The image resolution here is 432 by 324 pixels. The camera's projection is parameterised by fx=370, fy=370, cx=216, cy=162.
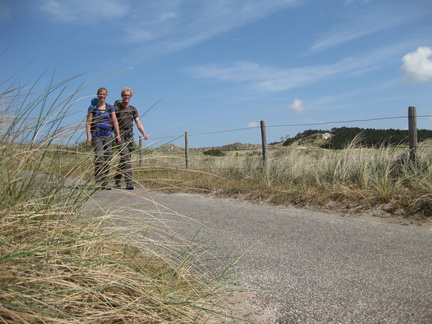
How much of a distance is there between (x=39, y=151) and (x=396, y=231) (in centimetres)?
396

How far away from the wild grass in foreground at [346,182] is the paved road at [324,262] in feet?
2.62

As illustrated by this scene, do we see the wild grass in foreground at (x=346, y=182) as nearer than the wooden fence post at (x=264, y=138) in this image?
Yes

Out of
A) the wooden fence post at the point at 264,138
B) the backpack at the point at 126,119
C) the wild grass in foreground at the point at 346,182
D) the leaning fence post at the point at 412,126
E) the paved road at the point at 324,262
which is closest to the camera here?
the paved road at the point at 324,262

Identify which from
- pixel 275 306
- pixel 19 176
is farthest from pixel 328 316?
pixel 19 176

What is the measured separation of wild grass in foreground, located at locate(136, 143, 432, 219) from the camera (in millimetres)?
5648

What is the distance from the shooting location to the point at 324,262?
10.8ft

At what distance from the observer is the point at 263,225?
4.75 m

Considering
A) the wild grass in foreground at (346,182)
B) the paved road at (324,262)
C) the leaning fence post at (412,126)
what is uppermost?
the leaning fence post at (412,126)

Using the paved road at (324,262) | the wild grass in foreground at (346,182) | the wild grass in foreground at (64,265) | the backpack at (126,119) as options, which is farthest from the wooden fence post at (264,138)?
the wild grass in foreground at (64,265)

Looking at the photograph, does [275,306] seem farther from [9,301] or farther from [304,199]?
[304,199]

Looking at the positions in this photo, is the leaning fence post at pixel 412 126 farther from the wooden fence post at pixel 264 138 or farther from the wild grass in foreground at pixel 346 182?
the wooden fence post at pixel 264 138

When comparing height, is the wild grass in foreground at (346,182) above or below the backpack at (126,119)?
below

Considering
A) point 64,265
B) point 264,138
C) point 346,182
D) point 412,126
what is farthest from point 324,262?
point 264,138

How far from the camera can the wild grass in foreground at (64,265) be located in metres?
1.72
